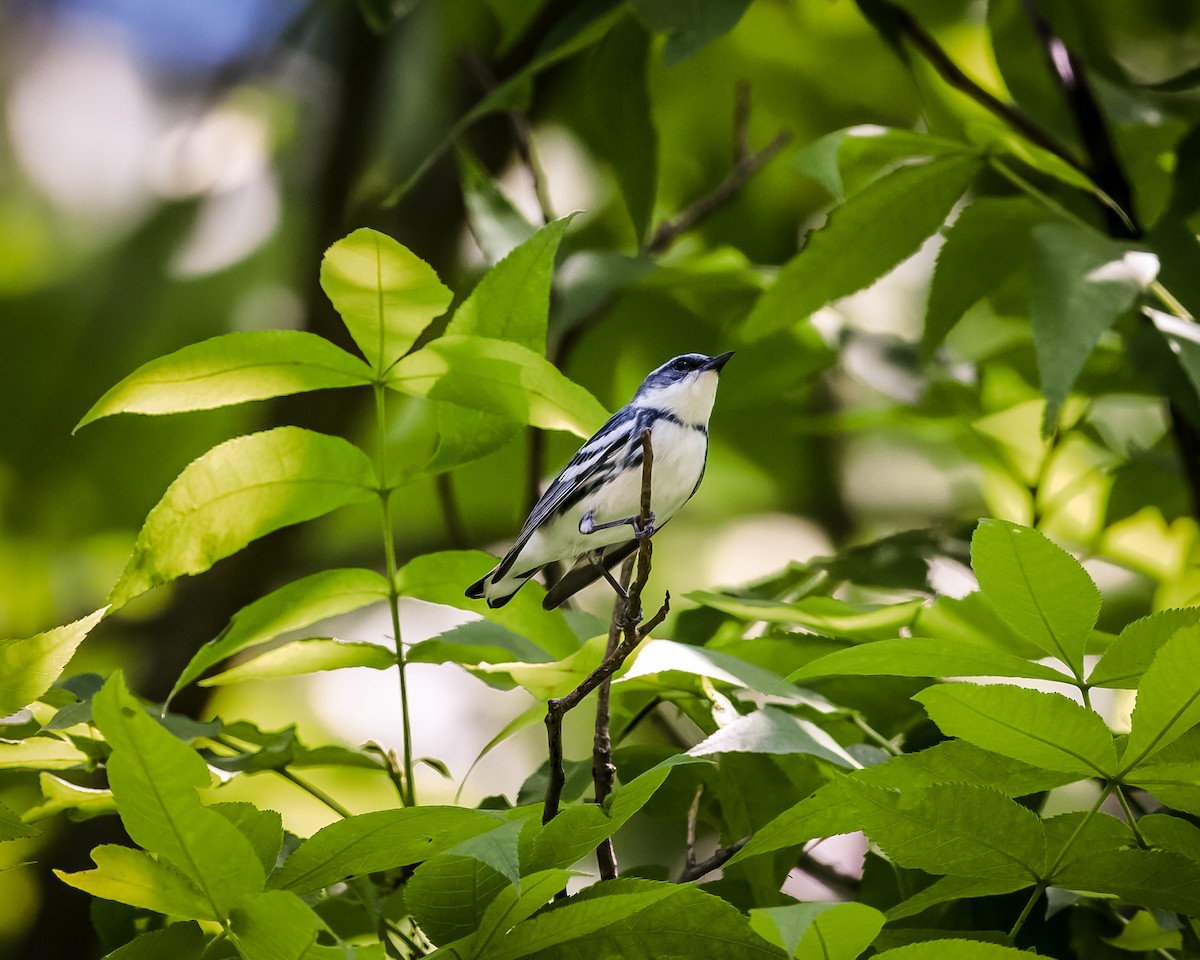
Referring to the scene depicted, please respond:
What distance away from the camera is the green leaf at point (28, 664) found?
20.9 inches

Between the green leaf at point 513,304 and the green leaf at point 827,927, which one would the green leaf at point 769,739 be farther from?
the green leaf at point 513,304

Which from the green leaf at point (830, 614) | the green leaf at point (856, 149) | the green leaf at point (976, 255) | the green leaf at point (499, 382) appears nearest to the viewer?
the green leaf at point (499, 382)

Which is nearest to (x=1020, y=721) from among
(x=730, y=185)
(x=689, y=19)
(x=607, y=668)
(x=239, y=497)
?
(x=607, y=668)

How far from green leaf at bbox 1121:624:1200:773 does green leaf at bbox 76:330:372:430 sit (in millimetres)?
387

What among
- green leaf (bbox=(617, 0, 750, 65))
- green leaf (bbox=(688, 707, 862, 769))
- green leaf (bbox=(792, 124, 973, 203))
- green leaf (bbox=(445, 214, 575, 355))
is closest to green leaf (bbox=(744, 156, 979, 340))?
green leaf (bbox=(792, 124, 973, 203))

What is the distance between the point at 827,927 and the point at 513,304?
0.36 meters

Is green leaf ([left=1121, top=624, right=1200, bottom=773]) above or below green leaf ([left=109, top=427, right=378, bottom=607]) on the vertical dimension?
below

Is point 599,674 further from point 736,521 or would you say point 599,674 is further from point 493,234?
point 736,521

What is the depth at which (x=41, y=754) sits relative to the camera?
63 centimetres

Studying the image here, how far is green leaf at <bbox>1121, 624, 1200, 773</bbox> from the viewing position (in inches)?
17.1

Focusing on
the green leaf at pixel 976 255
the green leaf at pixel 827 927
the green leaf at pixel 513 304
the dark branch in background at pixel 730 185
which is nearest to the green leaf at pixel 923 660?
the green leaf at pixel 827 927

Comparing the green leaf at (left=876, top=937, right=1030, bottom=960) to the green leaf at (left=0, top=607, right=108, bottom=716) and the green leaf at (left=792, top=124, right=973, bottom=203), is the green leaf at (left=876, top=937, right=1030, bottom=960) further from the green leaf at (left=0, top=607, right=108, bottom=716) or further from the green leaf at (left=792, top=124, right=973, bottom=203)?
the green leaf at (left=792, top=124, right=973, bottom=203)

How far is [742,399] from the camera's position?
1.27 meters

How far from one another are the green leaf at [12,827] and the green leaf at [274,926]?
150 millimetres
